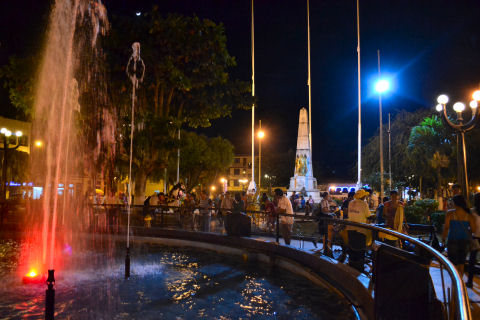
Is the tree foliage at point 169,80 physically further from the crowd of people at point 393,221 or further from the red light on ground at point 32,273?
the red light on ground at point 32,273

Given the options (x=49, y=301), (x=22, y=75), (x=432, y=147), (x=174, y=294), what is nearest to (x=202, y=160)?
(x=432, y=147)

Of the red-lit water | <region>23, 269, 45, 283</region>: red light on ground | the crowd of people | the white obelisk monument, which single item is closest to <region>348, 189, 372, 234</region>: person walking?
the crowd of people

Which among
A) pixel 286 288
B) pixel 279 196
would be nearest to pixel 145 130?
pixel 279 196

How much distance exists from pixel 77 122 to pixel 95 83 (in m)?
2.19

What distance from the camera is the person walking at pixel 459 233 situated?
19.9 feet

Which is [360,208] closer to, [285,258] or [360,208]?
[360,208]

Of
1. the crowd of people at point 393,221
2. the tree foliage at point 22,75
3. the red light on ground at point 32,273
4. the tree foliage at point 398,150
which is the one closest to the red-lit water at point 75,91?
the tree foliage at point 22,75

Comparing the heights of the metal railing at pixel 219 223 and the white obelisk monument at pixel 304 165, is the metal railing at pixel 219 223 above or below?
below

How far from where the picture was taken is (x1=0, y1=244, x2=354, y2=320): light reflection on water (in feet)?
19.4

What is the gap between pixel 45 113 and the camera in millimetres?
22062

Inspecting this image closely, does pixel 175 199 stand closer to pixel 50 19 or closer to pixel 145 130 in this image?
pixel 145 130

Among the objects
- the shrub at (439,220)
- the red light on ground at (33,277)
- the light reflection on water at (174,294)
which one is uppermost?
the shrub at (439,220)

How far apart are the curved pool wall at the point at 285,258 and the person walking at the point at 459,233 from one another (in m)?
1.60

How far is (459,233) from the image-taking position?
6090 mm
